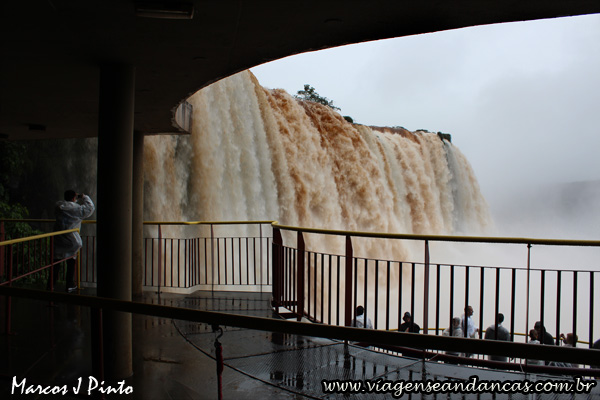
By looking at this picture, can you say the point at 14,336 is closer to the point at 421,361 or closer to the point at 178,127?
the point at 178,127

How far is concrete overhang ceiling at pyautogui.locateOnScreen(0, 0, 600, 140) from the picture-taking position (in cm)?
290

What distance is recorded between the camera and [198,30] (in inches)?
129

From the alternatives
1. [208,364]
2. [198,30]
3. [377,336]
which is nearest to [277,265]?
[208,364]

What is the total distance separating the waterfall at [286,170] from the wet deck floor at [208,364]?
8.45 m

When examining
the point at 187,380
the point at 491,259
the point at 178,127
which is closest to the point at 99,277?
the point at 187,380

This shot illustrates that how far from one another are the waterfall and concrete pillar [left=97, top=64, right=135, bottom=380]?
1007 centimetres

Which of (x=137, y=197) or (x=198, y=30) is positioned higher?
(x=198, y=30)

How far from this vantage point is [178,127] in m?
7.28

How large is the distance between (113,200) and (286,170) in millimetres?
12497

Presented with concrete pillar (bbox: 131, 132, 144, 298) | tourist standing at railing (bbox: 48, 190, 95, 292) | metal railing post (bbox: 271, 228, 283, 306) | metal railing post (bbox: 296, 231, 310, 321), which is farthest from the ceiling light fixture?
tourist standing at railing (bbox: 48, 190, 95, 292)

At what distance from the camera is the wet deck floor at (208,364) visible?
375 centimetres

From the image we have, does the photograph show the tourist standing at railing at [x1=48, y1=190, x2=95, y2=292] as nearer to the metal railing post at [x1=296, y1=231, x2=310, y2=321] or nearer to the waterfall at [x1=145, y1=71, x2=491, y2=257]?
the metal railing post at [x1=296, y1=231, x2=310, y2=321]

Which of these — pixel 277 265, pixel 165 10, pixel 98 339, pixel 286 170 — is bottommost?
pixel 277 265

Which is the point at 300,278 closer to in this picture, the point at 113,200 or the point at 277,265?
the point at 277,265
